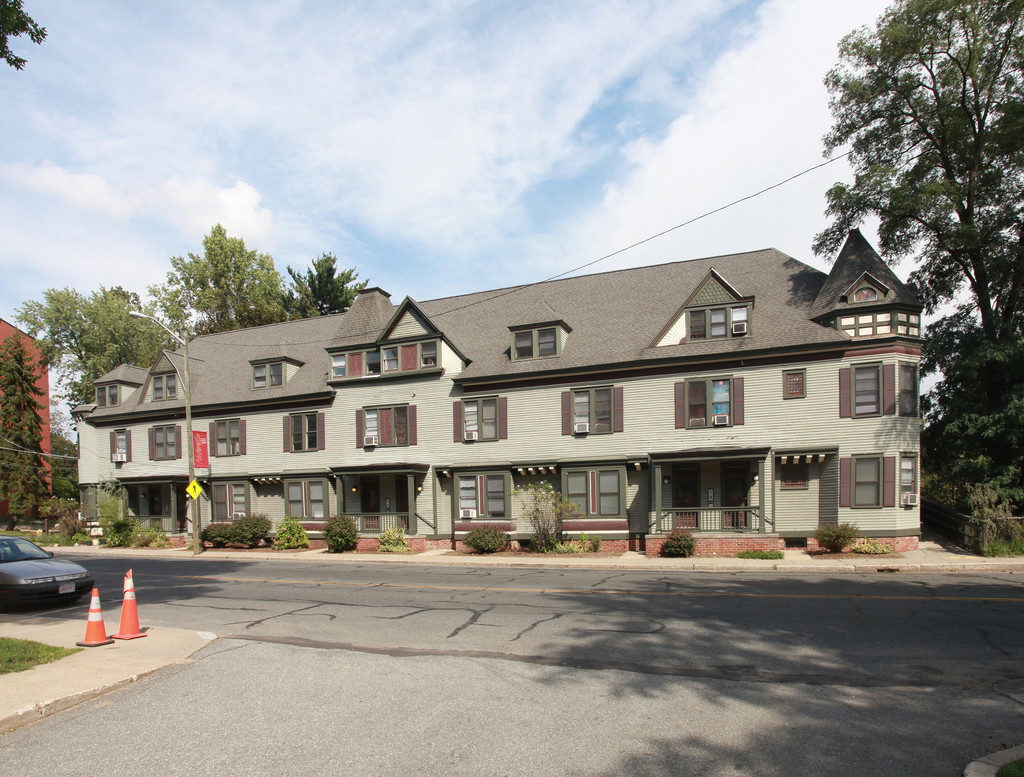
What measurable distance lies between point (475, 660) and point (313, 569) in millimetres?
14056

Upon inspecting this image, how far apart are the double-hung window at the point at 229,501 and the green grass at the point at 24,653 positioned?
896 inches

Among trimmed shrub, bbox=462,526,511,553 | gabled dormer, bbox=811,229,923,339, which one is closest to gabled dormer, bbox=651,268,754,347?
gabled dormer, bbox=811,229,923,339

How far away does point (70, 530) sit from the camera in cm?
3653

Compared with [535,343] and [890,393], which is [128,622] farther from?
[890,393]

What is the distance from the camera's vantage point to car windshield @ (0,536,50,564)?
51.2ft

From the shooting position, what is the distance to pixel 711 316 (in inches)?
988

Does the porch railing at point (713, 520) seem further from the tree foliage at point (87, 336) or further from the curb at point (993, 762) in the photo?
the tree foliage at point (87, 336)

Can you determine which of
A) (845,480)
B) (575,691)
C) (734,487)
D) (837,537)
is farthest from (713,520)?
(575,691)

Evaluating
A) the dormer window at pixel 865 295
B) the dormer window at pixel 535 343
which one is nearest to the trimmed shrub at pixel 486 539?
the dormer window at pixel 535 343

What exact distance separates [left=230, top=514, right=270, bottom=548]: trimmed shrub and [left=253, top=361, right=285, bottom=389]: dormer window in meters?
7.16

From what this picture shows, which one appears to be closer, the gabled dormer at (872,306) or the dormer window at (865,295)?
the gabled dormer at (872,306)

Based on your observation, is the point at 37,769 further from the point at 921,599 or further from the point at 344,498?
the point at 344,498

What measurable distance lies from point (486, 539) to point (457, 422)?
5.62m

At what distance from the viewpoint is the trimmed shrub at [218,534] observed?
97.8ft
